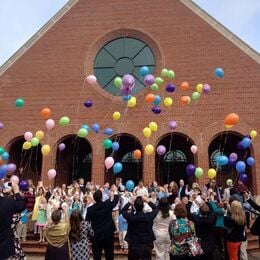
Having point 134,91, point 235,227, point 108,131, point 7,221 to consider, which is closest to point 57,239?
point 7,221

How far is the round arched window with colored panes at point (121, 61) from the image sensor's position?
17.6m

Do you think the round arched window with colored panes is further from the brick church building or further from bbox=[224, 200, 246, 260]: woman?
bbox=[224, 200, 246, 260]: woman

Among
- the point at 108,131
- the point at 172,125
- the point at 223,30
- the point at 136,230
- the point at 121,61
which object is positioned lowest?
the point at 136,230

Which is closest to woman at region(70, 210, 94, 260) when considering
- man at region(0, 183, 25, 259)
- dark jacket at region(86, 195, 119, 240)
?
dark jacket at region(86, 195, 119, 240)

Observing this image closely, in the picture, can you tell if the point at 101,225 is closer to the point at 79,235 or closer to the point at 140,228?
the point at 140,228

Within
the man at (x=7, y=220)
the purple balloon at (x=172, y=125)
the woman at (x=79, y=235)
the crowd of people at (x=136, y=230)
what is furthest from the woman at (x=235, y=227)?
the purple balloon at (x=172, y=125)

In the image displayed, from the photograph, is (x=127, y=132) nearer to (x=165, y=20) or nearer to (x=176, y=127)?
(x=176, y=127)

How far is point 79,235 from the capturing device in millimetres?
5359

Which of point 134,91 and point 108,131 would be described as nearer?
point 108,131

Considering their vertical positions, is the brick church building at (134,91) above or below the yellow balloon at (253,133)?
above

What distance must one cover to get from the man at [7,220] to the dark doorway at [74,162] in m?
12.7

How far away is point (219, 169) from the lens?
17047 mm

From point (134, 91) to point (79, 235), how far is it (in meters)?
12.4

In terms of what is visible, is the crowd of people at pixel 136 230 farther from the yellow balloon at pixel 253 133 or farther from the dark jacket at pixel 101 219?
the yellow balloon at pixel 253 133
